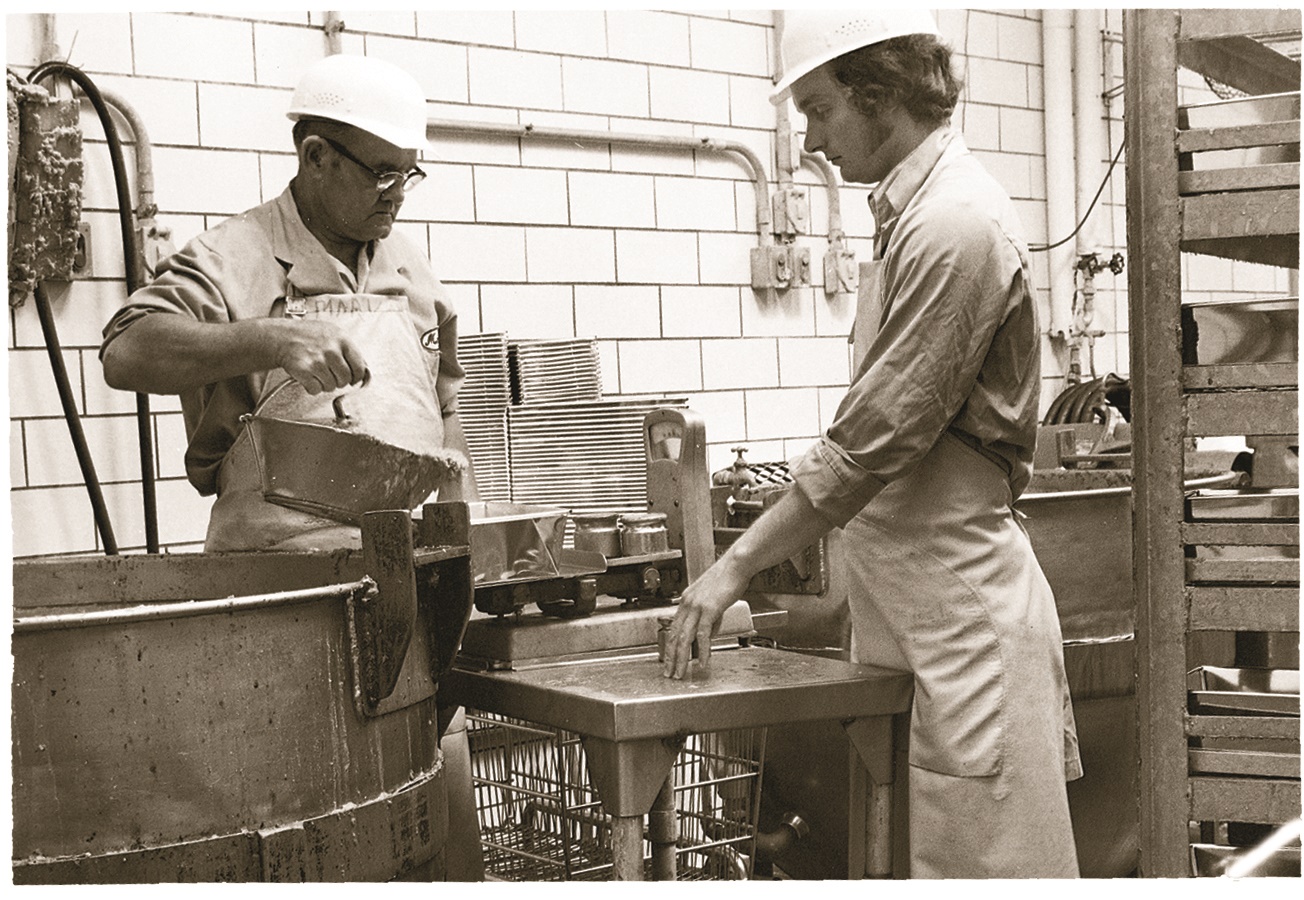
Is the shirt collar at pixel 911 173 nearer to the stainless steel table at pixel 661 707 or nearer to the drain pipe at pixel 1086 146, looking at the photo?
the stainless steel table at pixel 661 707

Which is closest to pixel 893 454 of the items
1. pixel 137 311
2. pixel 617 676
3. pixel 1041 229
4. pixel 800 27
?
pixel 617 676

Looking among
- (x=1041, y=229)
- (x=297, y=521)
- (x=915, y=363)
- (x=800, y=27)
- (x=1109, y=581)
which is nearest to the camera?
(x=915, y=363)

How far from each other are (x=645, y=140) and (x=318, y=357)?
248cm

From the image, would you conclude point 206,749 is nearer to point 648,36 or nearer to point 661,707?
point 661,707

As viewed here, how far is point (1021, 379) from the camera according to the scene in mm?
1958

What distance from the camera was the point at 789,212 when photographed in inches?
186

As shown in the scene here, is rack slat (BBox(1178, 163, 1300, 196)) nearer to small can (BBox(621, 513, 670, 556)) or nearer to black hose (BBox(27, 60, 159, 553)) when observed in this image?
small can (BBox(621, 513, 670, 556))

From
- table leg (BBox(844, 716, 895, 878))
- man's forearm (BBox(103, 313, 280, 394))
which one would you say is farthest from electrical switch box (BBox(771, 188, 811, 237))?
table leg (BBox(844, 716, 895, 878))

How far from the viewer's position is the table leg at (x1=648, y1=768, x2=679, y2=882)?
2.41 m

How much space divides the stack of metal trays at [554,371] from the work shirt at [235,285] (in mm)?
797

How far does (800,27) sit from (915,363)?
0.53 m

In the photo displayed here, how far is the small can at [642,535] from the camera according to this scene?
2.35 meters

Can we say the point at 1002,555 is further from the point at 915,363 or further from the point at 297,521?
the point at 297,521

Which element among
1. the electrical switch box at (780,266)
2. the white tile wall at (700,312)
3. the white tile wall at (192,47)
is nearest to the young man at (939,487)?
the white tile wall at (192,47)
